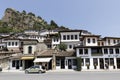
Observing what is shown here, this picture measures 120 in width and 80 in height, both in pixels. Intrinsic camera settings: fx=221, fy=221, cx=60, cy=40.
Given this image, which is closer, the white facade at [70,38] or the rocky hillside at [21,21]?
the white facade at [70,38]

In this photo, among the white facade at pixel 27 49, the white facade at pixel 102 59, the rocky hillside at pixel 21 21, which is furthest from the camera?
the rocky hillside at pixel 21 21

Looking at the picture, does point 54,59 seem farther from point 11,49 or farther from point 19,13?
point 19,13

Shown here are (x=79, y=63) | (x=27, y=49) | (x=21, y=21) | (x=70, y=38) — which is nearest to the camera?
(x=79, y=63)

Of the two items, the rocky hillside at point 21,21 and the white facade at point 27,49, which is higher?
the rocky hillside at point 21,21

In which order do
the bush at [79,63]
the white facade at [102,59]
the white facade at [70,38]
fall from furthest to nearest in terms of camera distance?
the white facade at [70,38] < the white facade at [102,59] < the bush at [79,63]

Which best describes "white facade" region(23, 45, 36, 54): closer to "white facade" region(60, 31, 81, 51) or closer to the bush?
"white facade" region(60, 31, 81, 51)

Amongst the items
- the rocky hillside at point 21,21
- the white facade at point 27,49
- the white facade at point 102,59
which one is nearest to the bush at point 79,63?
the white facade at point 102,59

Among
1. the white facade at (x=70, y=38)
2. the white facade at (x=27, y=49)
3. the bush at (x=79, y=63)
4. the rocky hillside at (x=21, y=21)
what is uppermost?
the rocky hillside at (x=21, y=21)

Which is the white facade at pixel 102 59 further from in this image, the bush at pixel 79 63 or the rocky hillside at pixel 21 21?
the rocky hillside at pixel 21 21

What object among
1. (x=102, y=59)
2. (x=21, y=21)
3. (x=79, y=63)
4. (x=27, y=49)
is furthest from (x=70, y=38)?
(x=21, y=21)

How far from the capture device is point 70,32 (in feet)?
215

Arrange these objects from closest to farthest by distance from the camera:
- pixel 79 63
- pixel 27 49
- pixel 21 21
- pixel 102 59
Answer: pixel 79 63 → pixel 102 59 → pixel 27 49 → pixel 21 21

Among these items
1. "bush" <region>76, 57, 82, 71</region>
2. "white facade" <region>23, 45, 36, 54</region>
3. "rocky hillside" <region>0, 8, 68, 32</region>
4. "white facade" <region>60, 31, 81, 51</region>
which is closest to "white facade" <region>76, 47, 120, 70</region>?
"bush" <region>76, 57, 82, 71</region>

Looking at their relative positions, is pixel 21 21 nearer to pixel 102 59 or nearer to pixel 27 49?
pixel 27 49
